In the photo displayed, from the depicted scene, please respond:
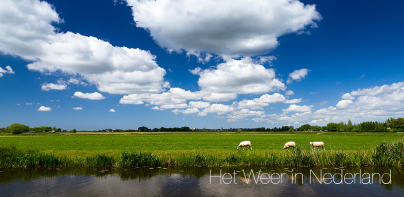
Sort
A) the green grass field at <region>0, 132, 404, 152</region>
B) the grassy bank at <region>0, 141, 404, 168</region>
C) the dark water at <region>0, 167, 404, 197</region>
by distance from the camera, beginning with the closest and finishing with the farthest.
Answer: the dark water at <region>0, 167, 404, 197</region>, the grassy bank at <region>0, 141, 404, 168</region>, the green grass field at <region>0, 132, 404, 152</region>

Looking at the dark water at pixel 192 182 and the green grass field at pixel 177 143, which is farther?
the green grass field at pixel 177 143

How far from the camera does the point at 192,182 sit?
48.0ft

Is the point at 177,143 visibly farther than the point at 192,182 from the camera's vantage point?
Yes

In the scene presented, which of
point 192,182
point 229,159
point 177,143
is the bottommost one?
point 177,143

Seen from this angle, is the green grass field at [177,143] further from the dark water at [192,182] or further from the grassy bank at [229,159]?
the dark water at [192,182]

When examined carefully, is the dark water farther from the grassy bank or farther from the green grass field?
the green grass field

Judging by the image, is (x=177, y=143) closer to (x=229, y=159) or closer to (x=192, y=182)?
(x=229, y=159)

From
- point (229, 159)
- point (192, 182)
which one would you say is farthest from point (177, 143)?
point (192, 182)

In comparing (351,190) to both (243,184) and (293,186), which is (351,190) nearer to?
(293,186)

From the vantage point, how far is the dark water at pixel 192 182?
12.5 meters

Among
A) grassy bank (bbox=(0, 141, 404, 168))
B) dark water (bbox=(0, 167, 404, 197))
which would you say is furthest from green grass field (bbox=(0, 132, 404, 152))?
dark water (bbox=(0, 167, 404, 197))

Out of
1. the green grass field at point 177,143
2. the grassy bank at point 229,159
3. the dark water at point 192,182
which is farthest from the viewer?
the green grass field at point 177,143

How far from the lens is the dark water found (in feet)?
40.9

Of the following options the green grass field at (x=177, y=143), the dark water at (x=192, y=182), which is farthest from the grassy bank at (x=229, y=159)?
the green grass field at (x=177, y=143)
